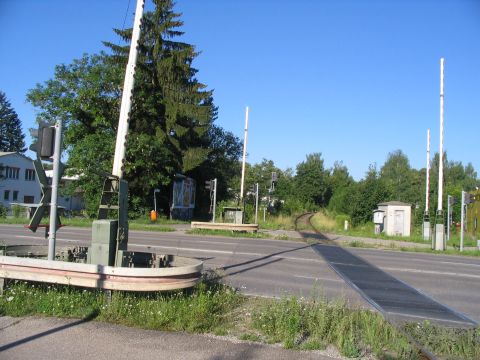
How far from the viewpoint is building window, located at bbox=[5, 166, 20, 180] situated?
217 feet

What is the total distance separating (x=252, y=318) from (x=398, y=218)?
25.5m

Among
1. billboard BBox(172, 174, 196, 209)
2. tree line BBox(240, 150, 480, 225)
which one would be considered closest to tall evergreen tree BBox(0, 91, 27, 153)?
tree line BBox(240, 150, 480, 225)

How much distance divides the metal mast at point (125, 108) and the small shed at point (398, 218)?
972 inches

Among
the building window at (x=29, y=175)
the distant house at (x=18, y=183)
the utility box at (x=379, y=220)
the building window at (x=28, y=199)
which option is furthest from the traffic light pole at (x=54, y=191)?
the building window at (x=29, y=175)

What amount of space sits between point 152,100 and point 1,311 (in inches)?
1277

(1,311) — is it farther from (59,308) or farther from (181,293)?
(181,293)

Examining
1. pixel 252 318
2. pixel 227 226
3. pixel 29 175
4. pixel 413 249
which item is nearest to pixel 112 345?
pixel 252 318

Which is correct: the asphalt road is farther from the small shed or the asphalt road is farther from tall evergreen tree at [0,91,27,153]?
tall evergreen tree at [0,91,27,153]

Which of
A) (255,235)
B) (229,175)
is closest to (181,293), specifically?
(255,235)

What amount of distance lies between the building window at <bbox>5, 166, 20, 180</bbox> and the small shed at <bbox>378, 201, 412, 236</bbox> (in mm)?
53604

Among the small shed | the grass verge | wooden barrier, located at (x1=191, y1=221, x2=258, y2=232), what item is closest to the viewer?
the grass verge

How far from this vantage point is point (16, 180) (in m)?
67.8

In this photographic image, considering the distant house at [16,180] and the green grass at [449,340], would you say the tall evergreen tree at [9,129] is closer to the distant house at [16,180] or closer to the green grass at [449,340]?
the distant house at [16,180]

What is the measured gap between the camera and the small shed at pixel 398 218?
30.1m
